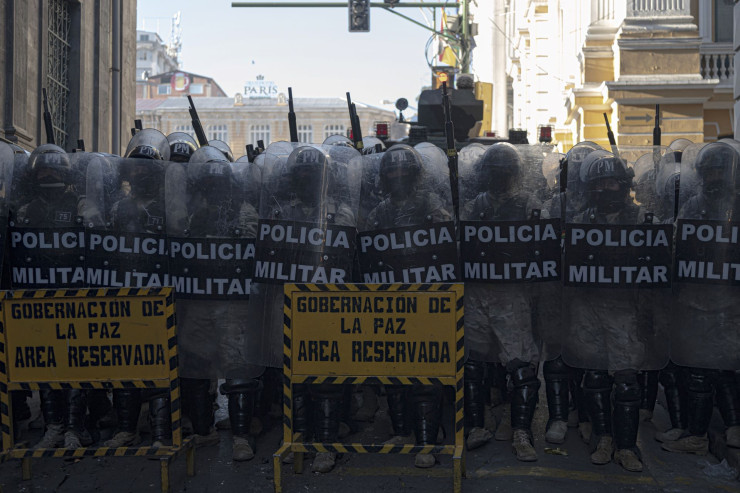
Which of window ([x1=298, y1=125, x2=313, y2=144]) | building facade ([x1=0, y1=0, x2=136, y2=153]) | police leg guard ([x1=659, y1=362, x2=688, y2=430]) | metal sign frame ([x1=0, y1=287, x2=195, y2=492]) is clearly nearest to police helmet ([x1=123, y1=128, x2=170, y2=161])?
metal sign frame ([x1=0, y1=287, x2=195, y2=492])

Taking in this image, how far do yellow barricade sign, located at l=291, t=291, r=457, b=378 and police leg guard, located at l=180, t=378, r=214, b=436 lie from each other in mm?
1209

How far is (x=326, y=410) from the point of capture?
587cm

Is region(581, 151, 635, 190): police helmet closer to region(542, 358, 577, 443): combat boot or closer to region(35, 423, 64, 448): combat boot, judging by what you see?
region(542, 358, 577, 443): combat boot

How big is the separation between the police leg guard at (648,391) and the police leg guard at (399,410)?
1.81 metres

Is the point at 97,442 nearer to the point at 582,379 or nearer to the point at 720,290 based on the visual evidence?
the point at 582,379

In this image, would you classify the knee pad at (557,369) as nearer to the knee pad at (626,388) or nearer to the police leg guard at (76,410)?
the knee pad at (626,388)

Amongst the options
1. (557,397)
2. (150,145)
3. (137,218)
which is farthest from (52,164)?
(557,397)

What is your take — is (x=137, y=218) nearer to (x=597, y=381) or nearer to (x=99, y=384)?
(x=99, y=384)

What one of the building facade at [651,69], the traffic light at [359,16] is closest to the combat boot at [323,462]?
the building facade at [651,69]

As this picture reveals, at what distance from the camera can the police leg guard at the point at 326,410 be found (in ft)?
19.2

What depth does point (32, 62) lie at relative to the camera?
13938 millimetres

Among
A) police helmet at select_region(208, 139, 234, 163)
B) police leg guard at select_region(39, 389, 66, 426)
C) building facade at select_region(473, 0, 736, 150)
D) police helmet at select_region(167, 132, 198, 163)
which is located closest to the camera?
police leg guard at select_region(39, 389, 66, 426)

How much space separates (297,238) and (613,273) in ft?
7.23

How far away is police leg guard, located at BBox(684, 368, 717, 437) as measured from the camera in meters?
6.02
